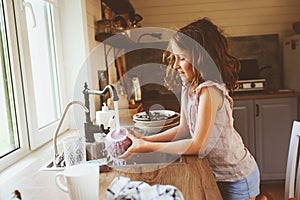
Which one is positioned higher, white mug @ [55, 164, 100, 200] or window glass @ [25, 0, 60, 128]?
window glass @ [25, 0, 60, 128]

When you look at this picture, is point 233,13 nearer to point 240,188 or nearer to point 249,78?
point 249,78

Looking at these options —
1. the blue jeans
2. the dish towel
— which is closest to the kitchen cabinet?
the blue jeans

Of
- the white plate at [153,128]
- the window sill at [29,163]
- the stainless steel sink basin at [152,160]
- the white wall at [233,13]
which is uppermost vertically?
the white wall at [233,13]

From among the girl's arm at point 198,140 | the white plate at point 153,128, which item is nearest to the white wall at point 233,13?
the white plate at point 153,128

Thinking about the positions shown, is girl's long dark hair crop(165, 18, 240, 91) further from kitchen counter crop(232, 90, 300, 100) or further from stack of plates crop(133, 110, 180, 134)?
kitchen counter crop(232, 90, 300, 100)

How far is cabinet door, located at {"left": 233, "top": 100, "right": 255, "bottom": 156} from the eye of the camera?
10.7 feet

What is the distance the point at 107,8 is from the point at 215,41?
1692 mm

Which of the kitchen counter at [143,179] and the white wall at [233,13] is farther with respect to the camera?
the white wall at [233,13]

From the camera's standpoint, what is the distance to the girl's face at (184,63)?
149 cm

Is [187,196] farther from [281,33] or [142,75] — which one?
[281,33]

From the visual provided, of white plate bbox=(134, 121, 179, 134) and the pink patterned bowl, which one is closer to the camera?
the pink patterned bowl

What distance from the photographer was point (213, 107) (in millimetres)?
1395

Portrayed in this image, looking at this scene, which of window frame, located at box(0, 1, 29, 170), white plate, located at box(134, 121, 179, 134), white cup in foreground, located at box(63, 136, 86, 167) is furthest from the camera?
white plate, located at box(134, 121, 179, 134)

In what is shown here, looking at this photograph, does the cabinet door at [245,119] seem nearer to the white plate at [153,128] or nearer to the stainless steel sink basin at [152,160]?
the white plate at [153,128]
